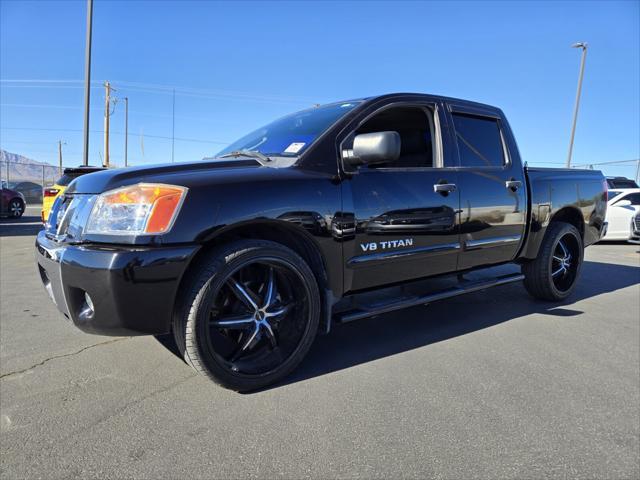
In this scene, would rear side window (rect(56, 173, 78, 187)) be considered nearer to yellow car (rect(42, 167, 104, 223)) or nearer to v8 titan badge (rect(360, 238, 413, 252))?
yellow car (rect(42, 167, 104, 223))

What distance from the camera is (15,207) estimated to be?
16.1 m

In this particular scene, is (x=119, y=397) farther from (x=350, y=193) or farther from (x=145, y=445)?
(x=350, y=193)

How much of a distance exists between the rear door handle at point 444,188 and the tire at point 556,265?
1.68m

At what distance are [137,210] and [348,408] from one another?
152cm

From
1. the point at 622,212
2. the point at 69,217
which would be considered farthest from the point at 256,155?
the point at 622,212

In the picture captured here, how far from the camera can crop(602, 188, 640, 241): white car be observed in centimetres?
1059

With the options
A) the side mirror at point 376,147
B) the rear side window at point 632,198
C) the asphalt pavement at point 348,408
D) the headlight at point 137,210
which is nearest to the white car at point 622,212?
the rear side window at point 632,198

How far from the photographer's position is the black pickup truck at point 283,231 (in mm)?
2279

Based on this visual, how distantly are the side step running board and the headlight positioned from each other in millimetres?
1285

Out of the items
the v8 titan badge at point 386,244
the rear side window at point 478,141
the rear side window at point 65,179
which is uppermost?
the rear side window at point 478,141

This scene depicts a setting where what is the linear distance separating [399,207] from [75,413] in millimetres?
2284

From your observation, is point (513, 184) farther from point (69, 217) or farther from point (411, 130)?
point (69, 217)

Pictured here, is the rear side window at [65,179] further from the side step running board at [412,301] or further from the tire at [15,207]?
the tire at [15,207]

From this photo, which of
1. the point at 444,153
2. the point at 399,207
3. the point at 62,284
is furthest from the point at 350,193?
the point at 62,284
